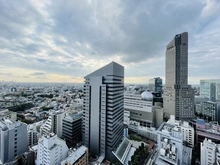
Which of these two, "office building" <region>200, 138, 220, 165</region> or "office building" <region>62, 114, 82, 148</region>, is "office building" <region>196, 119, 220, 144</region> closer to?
"office building" <region>200, 138, 220, 165</region>

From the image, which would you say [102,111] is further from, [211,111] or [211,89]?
[211,89]

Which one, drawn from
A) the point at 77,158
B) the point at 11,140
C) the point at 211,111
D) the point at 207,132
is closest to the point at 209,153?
the point at 207,132

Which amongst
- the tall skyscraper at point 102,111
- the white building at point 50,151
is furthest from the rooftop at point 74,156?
the tall skyscraper at point 102,111

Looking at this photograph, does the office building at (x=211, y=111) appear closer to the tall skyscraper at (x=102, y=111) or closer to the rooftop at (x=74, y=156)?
the tall skyscraper at (x=102, y=111)

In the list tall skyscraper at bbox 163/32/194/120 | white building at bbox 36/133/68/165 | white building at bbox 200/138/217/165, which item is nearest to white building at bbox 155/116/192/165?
white building at bbox 200/138/217/165

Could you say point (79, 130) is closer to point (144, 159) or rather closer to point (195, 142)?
point (144, 159)

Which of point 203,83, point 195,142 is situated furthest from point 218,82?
point 195,142
